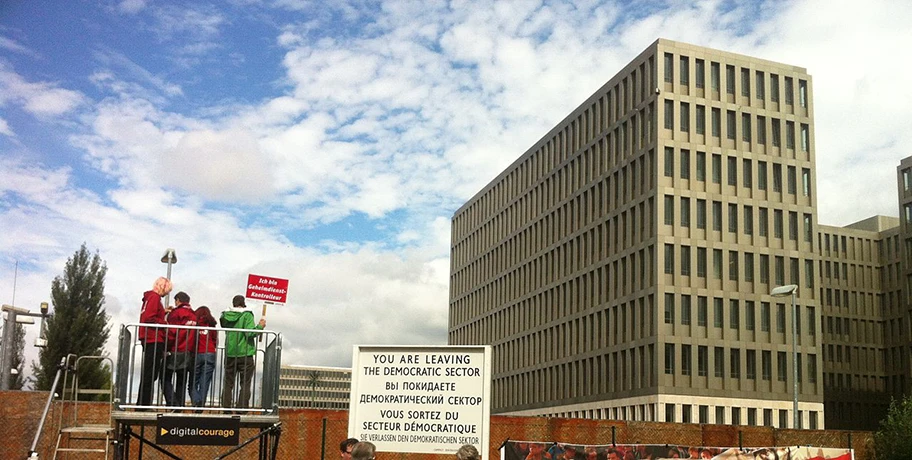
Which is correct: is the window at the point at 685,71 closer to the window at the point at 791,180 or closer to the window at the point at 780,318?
the window at the point at 791,180

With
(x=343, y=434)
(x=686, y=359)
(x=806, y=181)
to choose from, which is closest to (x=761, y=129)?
(x=806, y=181)

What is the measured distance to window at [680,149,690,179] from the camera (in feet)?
230

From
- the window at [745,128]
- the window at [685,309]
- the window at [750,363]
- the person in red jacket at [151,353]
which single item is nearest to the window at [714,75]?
the window at [745,128]

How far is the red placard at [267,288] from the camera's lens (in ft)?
55.4

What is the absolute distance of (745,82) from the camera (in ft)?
241

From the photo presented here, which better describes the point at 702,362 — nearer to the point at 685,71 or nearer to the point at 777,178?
the point at 777,178

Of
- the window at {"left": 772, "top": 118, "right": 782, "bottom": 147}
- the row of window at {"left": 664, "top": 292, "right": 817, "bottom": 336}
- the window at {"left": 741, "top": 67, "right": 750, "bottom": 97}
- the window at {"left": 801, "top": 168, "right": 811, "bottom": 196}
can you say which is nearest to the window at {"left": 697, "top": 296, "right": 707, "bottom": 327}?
the row of window at {"left": 664, "top": 292, "right": 817, "bottom": 336}

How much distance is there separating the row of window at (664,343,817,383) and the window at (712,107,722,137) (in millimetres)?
14313

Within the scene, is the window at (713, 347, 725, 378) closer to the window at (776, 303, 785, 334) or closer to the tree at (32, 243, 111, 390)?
the window at (776, 303, 785, 334)

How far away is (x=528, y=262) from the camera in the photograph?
92.1 metres

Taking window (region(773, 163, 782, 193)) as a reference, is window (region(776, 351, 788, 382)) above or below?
below

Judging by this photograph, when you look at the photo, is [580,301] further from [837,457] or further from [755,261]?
[837,457]

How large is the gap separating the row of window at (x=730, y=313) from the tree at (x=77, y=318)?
34245mm

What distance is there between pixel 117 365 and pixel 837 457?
1692 cm
